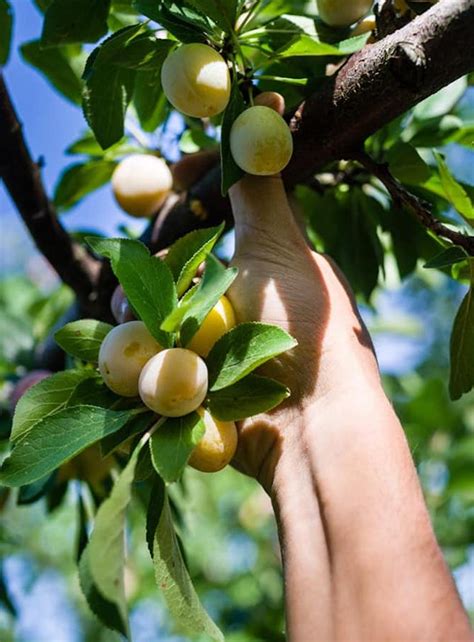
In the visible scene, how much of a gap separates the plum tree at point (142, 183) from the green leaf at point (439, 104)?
0.43 m

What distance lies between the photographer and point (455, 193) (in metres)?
0.95

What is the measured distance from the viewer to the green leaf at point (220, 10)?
35.5 inches

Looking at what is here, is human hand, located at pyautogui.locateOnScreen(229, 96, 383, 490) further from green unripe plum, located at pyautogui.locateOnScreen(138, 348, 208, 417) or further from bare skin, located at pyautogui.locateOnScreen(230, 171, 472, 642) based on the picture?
green unripe plum, located at pyautogui.locateOnScreen(138, 348, 208, 417)

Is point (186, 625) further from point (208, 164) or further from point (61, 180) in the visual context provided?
point (61, 180)

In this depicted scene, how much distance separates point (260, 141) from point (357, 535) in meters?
0.43

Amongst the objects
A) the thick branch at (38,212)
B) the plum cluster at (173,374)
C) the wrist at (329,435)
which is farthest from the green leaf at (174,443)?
the thick branch at (38,212)

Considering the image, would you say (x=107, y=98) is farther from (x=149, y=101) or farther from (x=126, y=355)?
(x=126, y=355)

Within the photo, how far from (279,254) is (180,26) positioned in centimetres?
29

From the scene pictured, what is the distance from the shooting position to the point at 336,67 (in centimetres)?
110

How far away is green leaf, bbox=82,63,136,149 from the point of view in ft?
3.47

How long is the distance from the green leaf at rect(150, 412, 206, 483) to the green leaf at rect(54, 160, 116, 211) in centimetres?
74

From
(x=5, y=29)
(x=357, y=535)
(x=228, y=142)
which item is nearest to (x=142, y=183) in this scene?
(x=5, y=29)

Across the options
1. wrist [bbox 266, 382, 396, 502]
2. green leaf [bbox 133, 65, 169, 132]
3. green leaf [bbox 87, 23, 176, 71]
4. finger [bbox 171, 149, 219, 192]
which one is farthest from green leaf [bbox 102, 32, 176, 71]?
wrist [bbox 266, 382, 396, 502]

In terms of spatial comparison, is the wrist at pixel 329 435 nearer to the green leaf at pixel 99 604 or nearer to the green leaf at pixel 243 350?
the green leaf at pixel 243 350
